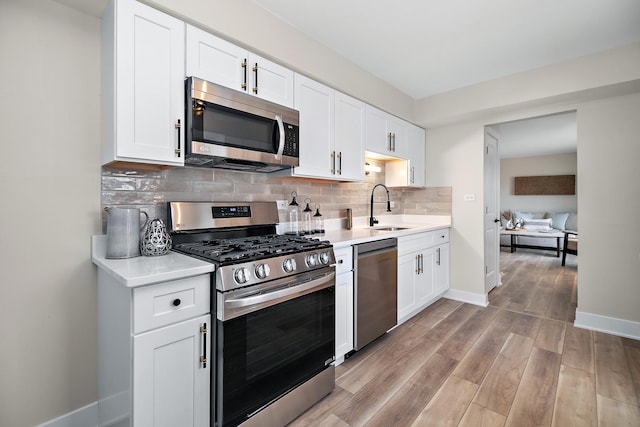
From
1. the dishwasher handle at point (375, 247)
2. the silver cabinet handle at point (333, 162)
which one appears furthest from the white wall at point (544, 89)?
the dishwasher handle at point (375, 247)

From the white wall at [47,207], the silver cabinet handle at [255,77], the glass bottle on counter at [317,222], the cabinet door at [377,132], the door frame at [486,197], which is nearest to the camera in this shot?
the white wall at [47,207]

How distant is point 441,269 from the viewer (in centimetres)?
362

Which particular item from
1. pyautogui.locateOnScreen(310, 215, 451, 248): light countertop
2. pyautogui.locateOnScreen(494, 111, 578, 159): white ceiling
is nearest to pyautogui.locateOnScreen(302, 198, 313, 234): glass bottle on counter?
pyautogui.locateOnScreen(310, 215, 451, 248): light countertop

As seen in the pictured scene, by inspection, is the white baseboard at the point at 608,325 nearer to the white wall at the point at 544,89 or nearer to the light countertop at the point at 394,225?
the light countertop at the point at 394,225

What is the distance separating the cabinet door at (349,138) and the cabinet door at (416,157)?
1.03m

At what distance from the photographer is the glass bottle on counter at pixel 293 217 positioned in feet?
8.38

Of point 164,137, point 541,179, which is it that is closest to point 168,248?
point 164,137

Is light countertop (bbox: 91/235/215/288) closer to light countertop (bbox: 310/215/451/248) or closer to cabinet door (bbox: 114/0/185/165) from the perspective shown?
cabinet door (bbox: 114/0/185/165)

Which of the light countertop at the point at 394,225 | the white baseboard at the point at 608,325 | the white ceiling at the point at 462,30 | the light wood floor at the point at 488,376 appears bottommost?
the light wood floor at the point at 488,376

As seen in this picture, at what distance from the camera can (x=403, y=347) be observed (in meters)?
2.52

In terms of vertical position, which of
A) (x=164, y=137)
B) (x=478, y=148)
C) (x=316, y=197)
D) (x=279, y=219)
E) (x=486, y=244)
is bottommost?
(x=486, y=244)

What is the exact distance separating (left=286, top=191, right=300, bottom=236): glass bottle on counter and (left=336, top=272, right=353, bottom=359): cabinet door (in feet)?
2.02

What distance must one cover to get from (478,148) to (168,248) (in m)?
3.51

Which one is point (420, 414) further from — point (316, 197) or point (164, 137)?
point (164, 137)
